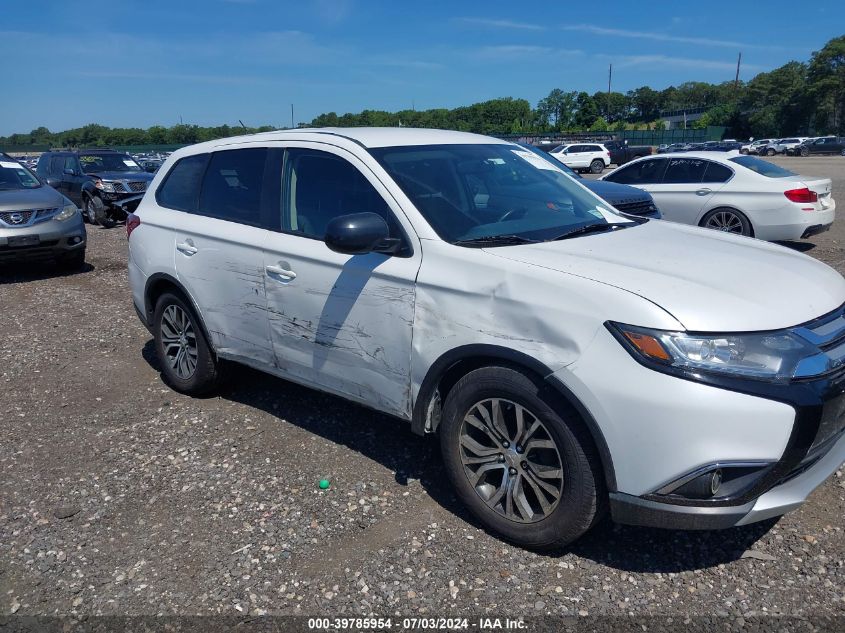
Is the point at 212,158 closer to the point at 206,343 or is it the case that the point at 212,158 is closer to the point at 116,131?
the point at 206,343

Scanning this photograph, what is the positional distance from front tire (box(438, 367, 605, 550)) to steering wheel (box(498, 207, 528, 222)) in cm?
95

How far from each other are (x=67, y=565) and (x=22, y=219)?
25.2 ft

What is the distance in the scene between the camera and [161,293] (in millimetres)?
5074

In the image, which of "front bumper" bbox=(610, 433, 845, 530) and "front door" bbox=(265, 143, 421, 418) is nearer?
"front bumper" bbox=(610, 433, 845, 530)

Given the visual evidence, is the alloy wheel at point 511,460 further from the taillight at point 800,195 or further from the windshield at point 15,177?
the windshield at point 15,177

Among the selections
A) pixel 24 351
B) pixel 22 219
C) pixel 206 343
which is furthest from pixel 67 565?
pixel 22 219

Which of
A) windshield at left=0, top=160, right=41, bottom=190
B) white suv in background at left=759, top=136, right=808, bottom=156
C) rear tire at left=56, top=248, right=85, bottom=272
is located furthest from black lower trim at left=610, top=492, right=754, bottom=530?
white suv in background at left=759, top=136, right=808, bottom=156

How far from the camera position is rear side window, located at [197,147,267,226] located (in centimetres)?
429

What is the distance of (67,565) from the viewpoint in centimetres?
318

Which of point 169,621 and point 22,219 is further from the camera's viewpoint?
point 22,219

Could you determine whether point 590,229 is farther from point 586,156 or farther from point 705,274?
point 586,156

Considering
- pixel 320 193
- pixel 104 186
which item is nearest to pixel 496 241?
pixel 320 193

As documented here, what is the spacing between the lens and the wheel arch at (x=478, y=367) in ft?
8.96

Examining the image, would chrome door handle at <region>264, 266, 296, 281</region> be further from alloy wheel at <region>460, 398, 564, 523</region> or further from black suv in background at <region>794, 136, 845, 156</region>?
black suv in background at <region>794, 136, 845, 156</region>
